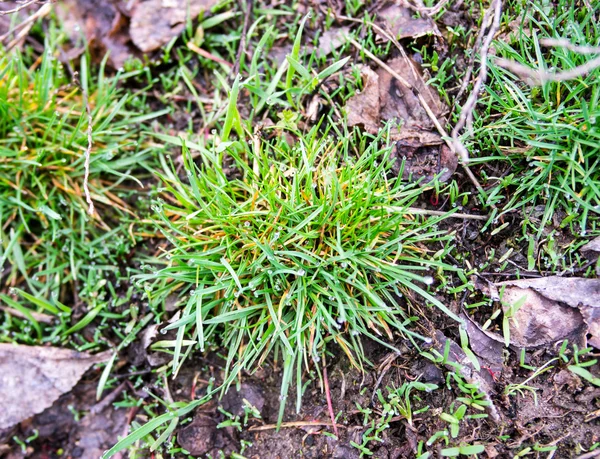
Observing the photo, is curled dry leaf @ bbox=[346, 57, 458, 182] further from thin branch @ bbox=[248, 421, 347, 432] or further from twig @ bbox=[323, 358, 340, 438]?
thin branch @ bbox=[248, 421, 347, 432]

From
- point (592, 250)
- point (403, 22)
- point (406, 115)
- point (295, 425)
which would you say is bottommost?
point (295, 425)

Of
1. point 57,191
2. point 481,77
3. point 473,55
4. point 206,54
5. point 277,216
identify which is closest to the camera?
point 481,77

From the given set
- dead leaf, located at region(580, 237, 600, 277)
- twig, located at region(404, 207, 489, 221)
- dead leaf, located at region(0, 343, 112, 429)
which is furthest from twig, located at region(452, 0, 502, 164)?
dead leaf, located at region(0, 343, 112, 429)

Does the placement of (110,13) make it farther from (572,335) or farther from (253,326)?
(572,335)

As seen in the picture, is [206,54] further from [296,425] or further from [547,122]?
[296,425]

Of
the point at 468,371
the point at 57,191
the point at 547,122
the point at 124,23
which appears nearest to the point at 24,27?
the point at 124,23

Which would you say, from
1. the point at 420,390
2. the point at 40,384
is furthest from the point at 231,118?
the point at 40,384
